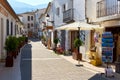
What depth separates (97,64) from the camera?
17.3 meters

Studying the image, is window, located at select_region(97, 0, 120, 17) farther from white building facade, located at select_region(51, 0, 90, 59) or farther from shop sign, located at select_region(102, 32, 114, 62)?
shop sign, located at select_region(102, 32, 114, 62)

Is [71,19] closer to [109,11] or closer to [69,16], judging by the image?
[69,16]

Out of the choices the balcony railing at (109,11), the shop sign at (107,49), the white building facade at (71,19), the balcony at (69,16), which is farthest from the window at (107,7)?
the balcony at (69,16)

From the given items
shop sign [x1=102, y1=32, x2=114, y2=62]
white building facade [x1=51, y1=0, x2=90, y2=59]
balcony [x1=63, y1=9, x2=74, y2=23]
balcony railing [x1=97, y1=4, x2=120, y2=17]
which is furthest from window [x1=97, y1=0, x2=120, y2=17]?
balcony [x1=63, y1=9, x2=74, y2=23]

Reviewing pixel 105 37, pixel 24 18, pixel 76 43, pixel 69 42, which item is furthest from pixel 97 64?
pixel 24 18

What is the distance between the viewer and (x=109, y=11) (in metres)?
16.9

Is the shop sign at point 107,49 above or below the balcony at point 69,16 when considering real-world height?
below

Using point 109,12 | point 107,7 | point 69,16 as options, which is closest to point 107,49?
point 109,12

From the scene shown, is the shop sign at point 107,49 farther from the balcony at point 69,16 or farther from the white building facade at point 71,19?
the balcony at point 69,16

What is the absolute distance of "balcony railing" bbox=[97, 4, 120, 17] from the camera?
15.9 m

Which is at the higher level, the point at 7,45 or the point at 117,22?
the point at 117,22

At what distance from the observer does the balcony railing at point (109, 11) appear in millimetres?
15872

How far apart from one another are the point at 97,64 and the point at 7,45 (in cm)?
524

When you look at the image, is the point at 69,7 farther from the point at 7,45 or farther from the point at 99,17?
the point at 7,45
